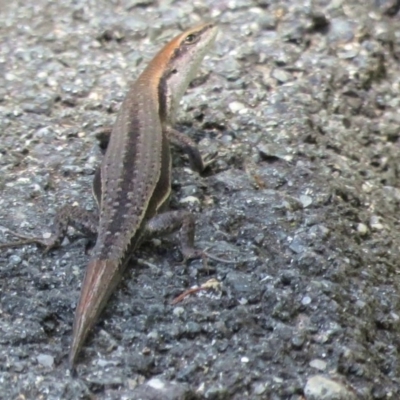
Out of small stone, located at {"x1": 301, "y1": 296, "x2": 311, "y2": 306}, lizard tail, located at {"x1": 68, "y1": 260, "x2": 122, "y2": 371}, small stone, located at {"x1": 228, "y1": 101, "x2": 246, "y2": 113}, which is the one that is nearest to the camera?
lizard tail, located at {"x1": 68, "y1": 260, "x2": 122, "y2": 371}

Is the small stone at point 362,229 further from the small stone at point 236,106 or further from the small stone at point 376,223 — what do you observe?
the small stone at point 236,106

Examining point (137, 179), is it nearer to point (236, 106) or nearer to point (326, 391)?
point (236, 106)

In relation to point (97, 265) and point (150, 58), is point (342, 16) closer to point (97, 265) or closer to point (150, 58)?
point (150, 58)

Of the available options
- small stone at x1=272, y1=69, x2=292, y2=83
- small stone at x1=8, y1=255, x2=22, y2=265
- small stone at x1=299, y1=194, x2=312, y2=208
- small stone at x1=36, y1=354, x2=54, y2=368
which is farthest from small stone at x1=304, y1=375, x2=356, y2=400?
small stone at x1=272, y1=69, x2=292, y2=83

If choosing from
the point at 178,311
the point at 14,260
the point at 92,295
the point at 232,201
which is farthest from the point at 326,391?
the point at 14,260

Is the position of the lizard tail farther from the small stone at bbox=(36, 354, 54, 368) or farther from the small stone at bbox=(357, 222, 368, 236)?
the small stone at bbox=(357, 222, 368, 236)

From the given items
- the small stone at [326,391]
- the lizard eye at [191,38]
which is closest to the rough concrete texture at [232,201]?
the small stone at [326,391]

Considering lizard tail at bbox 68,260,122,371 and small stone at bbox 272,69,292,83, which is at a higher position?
lizard tail at bbox 68,260,122,371
